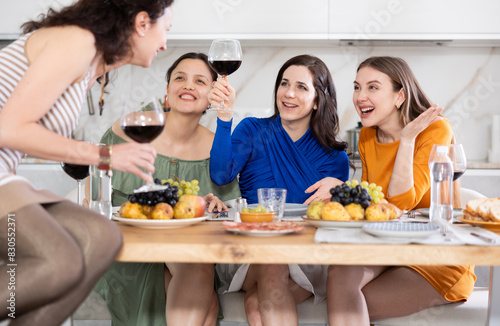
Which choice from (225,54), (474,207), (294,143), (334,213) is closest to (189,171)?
(294,143)

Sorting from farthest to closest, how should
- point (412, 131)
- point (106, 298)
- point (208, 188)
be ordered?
point (208, 188), point (412, 131), point (106, 298)

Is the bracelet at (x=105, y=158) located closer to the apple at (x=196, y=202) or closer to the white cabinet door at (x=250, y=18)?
the apple at (x=196, y=202)

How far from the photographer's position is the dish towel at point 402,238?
3.38 feet

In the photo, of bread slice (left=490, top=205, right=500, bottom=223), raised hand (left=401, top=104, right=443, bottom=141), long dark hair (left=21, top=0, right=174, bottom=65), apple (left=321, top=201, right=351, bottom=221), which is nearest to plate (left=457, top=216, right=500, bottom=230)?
bread slice (left=490, top=205, right=500, bottom=223)

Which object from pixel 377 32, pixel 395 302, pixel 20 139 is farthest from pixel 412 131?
pixel 377 32

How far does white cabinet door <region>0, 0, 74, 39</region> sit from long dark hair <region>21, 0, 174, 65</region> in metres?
2.30

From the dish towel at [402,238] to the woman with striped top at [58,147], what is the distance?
383 mm

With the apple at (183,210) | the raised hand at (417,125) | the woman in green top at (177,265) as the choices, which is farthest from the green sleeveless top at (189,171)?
the apple at (183,210)

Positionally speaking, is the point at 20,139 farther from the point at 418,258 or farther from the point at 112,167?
the point at 418,258

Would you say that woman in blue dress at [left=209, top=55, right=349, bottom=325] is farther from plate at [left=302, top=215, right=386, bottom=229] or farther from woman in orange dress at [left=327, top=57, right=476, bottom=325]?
plate at [left=302, top=215, right=386, bottom=229]

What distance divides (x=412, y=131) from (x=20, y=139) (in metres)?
1.20

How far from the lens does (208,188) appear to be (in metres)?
2.11

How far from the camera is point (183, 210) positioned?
1.26 m

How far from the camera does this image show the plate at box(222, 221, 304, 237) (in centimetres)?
111
